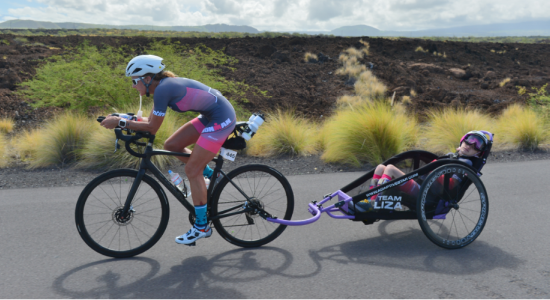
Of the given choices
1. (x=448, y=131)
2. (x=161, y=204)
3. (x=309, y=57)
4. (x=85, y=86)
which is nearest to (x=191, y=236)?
(x=161, y=204)

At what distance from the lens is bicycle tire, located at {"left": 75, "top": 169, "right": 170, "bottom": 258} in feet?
13.0

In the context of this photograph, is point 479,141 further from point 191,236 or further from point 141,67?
point 141,67

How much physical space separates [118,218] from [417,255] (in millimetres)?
2951

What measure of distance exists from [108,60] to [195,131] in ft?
30.1

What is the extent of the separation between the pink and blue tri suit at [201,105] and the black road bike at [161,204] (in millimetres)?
192

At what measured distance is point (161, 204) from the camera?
4.15 metres

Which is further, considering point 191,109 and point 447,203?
point 447,203

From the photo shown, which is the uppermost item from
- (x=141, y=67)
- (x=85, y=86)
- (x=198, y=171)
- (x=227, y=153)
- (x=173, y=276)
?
(x=141, y=67)

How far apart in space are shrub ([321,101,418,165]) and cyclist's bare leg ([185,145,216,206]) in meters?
4.65

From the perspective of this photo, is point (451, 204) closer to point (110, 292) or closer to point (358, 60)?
point (110, 292)

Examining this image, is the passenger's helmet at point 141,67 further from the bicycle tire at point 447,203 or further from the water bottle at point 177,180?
the bicycle tire at point 447,203

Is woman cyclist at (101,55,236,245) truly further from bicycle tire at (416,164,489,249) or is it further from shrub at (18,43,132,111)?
shrub at (18,43,132,111)

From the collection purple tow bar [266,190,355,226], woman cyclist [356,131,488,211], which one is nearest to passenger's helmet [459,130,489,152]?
woman cyclist [356,131,488,211]

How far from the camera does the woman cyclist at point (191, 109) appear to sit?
391cm
